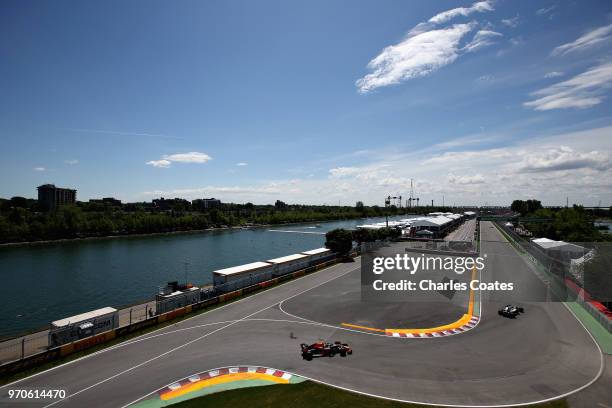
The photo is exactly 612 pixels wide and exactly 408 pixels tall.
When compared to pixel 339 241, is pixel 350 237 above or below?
above

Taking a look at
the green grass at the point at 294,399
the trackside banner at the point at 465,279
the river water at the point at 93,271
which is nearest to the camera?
the green grass at the point at 294,399

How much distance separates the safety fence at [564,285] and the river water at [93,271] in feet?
149

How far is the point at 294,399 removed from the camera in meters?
15.5

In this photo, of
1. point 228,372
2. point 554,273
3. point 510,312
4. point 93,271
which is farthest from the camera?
point 93,271

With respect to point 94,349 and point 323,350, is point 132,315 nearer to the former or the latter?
point 94,349

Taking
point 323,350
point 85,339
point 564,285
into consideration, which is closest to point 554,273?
point 564,285

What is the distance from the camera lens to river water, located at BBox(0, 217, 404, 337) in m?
37.9

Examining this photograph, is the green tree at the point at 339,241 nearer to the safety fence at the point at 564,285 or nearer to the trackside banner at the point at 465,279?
the trackside banner at the point at 465,279

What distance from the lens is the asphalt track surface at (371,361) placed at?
16344mm

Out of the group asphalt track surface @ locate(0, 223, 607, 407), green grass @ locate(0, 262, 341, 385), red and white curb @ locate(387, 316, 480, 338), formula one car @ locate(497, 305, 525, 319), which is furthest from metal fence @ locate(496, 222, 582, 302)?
green grass @ locate(0, 262, 341, 385)

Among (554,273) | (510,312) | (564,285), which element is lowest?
(510,312)

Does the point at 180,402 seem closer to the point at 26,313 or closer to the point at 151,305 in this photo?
the point at 151,305

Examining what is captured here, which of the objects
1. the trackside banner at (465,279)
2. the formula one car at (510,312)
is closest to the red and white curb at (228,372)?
the trackside banner at (465,279)

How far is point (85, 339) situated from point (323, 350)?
1564 cm
